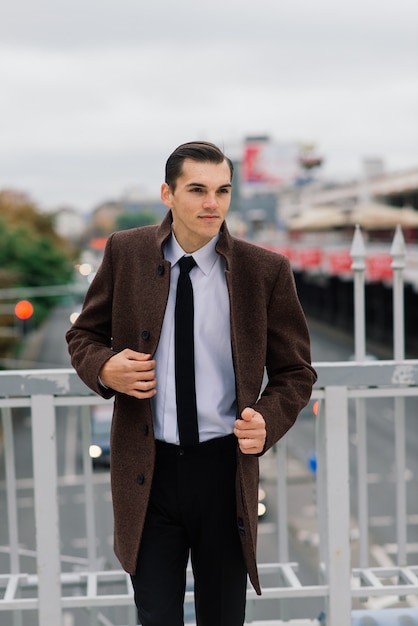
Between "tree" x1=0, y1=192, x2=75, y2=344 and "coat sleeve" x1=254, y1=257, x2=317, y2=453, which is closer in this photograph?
"coat sleeve" x1=254, y1=257, x2=317, y2=453

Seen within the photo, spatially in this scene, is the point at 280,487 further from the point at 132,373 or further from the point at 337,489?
the point at 132,373

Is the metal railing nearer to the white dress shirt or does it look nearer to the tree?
the white dress shirt

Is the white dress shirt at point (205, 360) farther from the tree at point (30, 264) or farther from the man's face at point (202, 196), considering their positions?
A: the tree at point (30, 264)

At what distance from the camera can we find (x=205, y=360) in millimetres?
2150

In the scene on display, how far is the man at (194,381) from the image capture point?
2.11 metres

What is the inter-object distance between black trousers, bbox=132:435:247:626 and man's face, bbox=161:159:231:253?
21.6 inches

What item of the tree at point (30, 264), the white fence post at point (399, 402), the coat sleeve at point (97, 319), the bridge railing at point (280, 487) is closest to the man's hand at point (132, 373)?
the coat sleeve at point (97, 319)

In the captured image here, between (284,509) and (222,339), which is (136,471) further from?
(284,509)

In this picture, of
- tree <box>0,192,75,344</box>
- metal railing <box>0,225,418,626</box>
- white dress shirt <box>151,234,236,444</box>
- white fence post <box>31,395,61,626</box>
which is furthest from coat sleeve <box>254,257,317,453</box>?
tree <box>0,192,75,344</box>

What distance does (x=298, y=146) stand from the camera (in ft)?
280

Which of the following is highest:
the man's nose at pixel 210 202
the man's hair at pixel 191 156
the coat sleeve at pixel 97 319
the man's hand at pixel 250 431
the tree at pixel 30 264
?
the tree at pixel 30 264

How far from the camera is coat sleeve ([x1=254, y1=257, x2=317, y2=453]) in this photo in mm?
2178

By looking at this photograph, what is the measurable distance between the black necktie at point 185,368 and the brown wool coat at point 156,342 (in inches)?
2.0

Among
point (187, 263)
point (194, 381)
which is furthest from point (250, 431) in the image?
point (187, 263)
